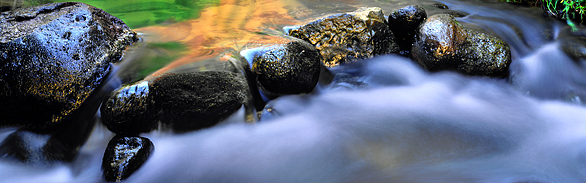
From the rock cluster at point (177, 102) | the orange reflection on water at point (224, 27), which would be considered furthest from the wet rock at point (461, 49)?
A: the rock cluster at point (177, 102)

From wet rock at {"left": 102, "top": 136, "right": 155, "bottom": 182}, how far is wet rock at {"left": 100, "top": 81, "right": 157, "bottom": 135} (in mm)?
177

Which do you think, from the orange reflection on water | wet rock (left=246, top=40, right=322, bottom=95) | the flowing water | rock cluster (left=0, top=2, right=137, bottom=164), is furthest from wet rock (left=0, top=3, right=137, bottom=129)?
wet rock (left=246, top=40, right=322, bottom=95)

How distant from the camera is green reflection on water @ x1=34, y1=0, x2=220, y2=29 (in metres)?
4.89

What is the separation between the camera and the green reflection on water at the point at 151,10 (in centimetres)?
489

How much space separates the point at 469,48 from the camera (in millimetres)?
3617

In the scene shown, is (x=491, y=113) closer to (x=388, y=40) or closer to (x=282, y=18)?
(x=388, y=40)

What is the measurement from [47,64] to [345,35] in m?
3.18

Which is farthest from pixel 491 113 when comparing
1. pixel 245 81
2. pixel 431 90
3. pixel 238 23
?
pixel 238 23

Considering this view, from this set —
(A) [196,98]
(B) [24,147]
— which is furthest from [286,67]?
(B) [24,147]

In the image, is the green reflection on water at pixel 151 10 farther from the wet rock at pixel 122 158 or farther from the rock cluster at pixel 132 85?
the wet rock at pixel 122 158

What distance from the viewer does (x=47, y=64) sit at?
100 inches

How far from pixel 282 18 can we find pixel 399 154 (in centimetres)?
319

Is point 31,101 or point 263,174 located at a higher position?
point 31,101

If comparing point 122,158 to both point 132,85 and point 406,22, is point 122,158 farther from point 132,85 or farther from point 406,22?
point 406,22
